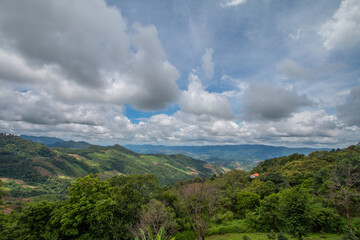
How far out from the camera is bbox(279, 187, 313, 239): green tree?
1814cm

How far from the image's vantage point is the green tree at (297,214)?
1814 cm

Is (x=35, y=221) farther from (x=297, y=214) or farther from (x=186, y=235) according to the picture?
(x=297, y=214)

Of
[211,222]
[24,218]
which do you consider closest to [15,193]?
[24,218]

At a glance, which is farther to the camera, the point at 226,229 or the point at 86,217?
the point at 226,229

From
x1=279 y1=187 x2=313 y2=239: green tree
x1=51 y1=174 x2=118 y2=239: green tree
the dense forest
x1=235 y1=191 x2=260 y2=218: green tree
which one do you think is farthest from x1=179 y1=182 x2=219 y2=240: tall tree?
x1=235 y1=191 x2=260 y2=218: green tree

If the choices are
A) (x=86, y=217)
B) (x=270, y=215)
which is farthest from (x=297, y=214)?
(x=86, y=217)

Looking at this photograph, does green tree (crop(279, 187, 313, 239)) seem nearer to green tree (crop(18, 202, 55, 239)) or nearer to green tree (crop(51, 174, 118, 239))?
green tree (crop(51, 174, 118, 239))

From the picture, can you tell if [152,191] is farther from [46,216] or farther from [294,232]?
[294,232]

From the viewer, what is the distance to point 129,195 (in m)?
28.7

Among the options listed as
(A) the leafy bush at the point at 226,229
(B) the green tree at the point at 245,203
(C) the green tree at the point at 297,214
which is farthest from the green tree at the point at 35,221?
→ (C) the green tree at the point at 297,214

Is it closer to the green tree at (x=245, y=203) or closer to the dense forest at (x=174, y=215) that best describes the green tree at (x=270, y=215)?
the dense forest at (x=174, y=215)

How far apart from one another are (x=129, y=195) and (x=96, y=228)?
7.95 meters

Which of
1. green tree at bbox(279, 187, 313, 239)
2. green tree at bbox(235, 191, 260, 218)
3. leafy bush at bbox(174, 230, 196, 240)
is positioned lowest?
leafy bush at bbox(174, 230, 196, 240)

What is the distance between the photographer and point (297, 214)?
18531 mm
